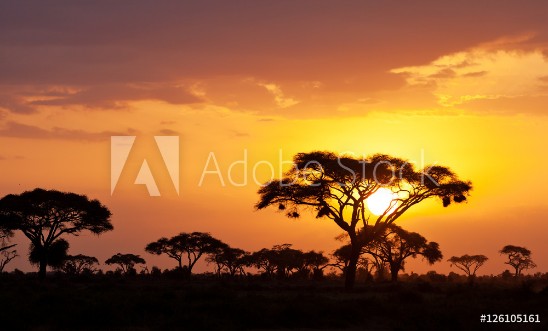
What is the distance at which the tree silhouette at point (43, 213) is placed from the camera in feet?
264

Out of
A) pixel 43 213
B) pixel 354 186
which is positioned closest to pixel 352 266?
pixel 354 186

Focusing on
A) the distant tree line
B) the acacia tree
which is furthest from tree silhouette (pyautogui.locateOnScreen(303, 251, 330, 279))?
the acacia tree

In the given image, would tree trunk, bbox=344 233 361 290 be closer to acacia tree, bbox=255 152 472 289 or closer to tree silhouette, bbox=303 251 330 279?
acacia tree, bbox=255 152 472 289

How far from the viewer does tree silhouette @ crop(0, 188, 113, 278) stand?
80.6m

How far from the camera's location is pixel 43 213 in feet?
265

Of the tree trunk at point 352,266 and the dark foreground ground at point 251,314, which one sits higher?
the tree trunk at point 352,266

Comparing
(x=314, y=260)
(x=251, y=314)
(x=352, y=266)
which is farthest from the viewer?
(x=314, y=260)

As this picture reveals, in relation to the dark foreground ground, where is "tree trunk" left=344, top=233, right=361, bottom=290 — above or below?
above

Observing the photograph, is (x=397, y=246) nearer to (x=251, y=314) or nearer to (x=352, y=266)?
(x=352, y=266)

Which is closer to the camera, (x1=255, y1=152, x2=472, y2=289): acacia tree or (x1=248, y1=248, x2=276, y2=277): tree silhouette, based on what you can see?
(x1=255, y1=152, x2=472, y2=289): acacia tree

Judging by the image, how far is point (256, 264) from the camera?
12362 centimetres

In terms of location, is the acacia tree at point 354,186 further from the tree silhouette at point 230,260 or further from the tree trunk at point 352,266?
the tree silhouette at point 230,260

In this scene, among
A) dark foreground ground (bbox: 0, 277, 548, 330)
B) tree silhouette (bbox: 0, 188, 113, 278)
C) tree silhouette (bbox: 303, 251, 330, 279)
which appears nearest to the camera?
dark foreground ground (bbox: 0, 277, 548, 330)

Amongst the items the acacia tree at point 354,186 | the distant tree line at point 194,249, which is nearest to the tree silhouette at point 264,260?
the distant tree line at point 194,249
